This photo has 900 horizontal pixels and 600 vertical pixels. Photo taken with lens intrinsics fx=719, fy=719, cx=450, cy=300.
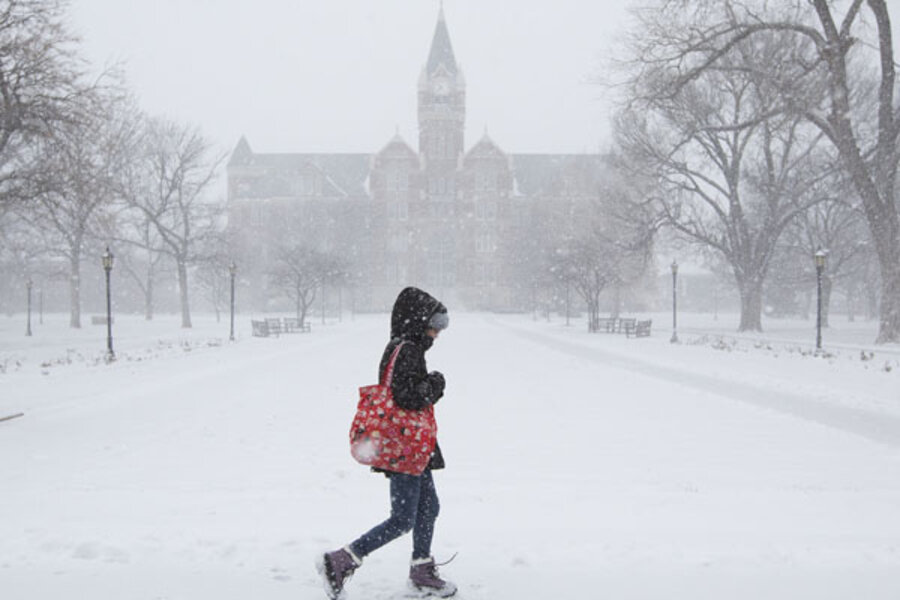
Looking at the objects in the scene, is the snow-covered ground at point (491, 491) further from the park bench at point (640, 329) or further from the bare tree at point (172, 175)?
the bare tree at point (172, 175)

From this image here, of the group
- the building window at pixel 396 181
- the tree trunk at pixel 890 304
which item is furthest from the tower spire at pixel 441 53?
the tree trunk at pixel 890 304

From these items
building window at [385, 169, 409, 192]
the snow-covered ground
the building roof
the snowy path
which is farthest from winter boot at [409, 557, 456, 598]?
the building roof

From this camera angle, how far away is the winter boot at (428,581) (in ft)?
13.2

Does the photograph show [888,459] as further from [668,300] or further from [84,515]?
[668,300]

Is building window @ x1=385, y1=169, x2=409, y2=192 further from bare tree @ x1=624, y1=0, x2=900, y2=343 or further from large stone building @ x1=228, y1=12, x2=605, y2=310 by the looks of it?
bare tree @ x1=624, y1=0, x2=900, y2=343

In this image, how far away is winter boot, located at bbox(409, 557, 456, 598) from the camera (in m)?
4.02

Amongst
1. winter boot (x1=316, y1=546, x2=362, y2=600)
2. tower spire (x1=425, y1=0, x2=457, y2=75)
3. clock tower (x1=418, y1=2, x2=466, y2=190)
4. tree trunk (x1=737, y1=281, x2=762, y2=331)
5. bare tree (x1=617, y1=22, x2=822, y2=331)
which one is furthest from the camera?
tower spire (x1=425, y1=0, x2=457, y2=75)

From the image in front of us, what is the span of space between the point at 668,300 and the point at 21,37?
7747cm

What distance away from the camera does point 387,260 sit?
237ft

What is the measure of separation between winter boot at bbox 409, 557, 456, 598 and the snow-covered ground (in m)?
0.17

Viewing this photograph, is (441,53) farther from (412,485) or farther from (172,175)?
(412,485)

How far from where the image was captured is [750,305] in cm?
3306

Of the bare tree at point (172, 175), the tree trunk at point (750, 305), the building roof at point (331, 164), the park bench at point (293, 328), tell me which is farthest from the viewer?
the building roof at point (331, 164)

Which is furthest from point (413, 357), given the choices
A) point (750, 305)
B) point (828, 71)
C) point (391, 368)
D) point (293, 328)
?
point (750, 305)
